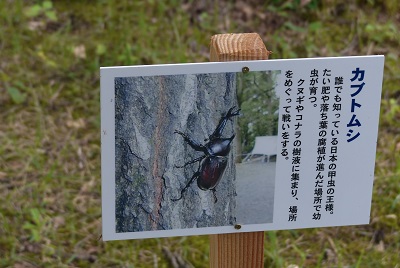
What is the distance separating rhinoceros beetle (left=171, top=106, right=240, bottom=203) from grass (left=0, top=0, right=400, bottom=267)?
2.78 ft

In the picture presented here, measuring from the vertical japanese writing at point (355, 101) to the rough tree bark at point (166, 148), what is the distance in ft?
1.12

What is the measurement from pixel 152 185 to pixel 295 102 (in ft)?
1.52

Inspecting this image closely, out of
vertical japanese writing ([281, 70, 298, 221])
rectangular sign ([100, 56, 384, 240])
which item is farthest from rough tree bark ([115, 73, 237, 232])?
vertical japanese writing ([281, 70, 298, 221])

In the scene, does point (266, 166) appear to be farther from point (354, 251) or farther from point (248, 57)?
point (354, 251)

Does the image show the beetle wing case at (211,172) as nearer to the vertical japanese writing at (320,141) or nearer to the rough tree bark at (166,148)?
the rough tree bark at (166,148)

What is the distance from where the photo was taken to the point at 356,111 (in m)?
2.11

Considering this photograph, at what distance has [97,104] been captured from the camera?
3.88 m

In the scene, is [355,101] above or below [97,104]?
above

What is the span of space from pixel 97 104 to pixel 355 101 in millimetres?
2032

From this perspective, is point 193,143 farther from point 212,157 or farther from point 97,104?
point 97,104

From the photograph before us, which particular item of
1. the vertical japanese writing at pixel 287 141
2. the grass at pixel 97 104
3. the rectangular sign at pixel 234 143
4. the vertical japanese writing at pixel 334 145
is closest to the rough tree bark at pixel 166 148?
the rectangular sign at pixel 234 143

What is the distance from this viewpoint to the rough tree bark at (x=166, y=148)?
6.58 ft

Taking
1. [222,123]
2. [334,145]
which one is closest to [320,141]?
[334,145]

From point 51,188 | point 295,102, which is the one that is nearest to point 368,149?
point 295,102
